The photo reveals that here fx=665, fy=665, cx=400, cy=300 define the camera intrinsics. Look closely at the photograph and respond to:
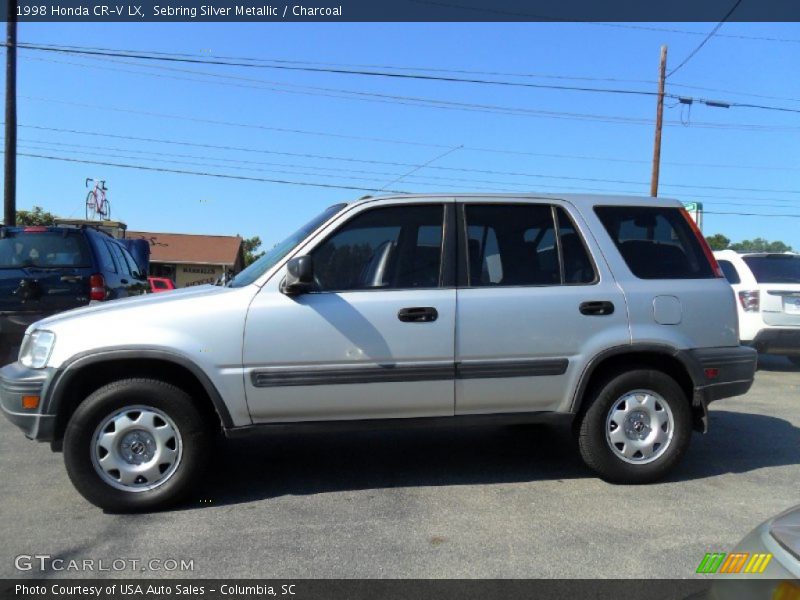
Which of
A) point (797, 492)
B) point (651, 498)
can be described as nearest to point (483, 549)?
point (651, 498)

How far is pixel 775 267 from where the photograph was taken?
31.9 feet

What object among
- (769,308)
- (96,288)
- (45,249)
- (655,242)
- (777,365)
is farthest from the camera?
(777,365)

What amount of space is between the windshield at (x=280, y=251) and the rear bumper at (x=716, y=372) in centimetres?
258

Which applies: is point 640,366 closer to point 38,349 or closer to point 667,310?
point 667,310

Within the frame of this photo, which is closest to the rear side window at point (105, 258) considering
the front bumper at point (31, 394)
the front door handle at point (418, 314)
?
the front bumper at point (31, 394)

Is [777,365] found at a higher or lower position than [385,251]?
lower

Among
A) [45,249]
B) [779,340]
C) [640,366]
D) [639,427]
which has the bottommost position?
[639,427]

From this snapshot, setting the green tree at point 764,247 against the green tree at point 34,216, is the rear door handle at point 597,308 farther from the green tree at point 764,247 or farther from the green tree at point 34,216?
the green tree at point 34,216

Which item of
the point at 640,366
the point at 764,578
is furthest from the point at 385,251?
the point at 764,578

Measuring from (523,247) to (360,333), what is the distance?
1.30 m

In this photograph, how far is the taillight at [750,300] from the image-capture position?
9211mm

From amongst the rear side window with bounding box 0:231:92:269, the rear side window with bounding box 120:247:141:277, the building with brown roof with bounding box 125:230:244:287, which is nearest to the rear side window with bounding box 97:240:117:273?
the rear side window with bounding box 0:231:92:269

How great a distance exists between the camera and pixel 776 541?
1981 millimetres

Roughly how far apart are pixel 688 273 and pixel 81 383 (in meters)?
4.09
